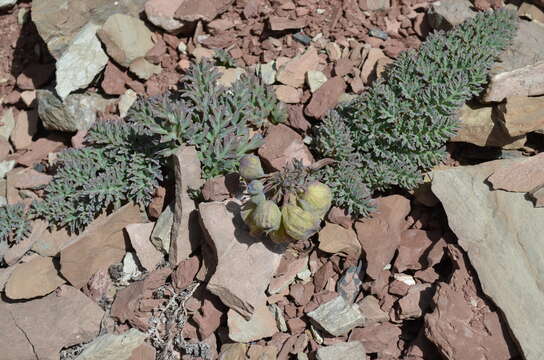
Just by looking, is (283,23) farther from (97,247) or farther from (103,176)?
(97,247)

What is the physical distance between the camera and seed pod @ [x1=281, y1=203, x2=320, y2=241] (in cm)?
358

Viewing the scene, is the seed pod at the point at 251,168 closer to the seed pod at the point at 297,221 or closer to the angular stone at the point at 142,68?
the seed pod at the point at 297,221

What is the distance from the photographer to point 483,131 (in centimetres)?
416

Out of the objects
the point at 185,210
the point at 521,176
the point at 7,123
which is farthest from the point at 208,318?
the point at 7,123

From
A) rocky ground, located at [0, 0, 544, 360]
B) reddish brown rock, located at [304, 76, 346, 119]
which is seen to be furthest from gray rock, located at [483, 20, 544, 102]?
reddish brown rock, located at [304, 76, 346, 119]

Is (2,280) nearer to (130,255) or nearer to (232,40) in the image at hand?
(130,255)

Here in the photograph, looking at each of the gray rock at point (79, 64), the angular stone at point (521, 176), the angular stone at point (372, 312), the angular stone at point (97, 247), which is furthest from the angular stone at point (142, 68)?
the angular stone at point (521, 176)

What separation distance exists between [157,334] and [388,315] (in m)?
1.70

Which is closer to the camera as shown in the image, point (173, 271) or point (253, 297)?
point (253, 297)

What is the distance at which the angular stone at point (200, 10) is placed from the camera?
5.29 meters

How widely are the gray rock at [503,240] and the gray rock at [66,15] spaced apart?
3679 mm

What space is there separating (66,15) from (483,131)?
4282mm

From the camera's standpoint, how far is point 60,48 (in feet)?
18.5

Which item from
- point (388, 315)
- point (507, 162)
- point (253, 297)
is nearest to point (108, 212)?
point (253, 297)
